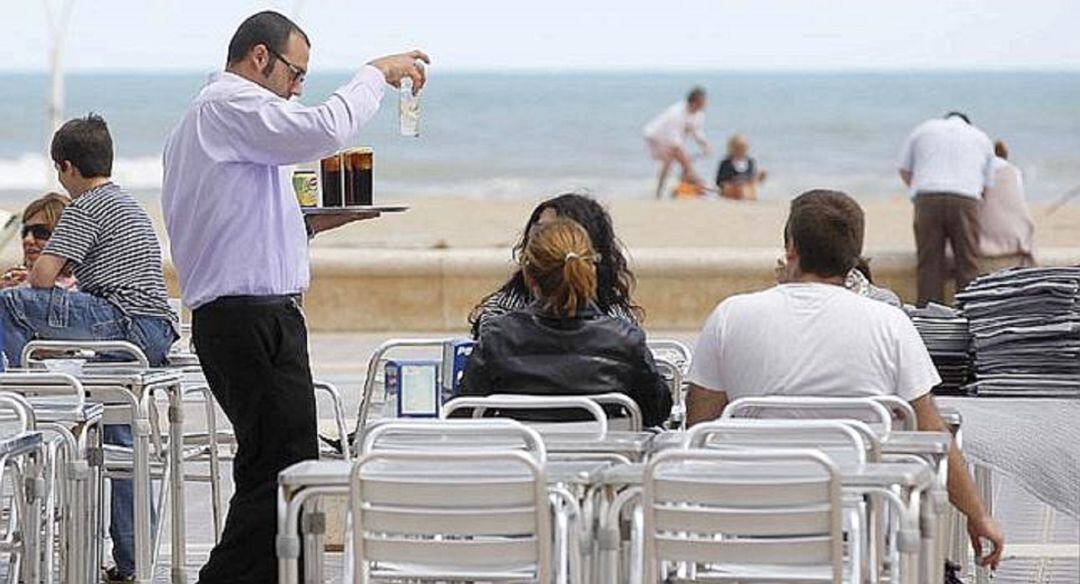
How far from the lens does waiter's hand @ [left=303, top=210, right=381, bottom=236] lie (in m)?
7.20

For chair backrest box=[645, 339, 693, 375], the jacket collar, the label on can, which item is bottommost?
chair backrest box=[645, 339, 693, 375]

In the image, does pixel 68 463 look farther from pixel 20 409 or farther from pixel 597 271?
pixel 597 271

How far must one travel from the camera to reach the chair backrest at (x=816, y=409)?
5.68 m

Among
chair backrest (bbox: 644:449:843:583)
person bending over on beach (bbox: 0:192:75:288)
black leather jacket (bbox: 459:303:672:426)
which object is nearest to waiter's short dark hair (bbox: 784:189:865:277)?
black leather jacket (bbox: 459:303:672:426)

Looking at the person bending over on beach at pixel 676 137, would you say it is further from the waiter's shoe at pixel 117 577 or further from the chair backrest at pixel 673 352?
the waiter's shoe at pixel 117 577

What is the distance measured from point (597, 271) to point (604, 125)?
59905 mm

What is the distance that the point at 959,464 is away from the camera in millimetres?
5898

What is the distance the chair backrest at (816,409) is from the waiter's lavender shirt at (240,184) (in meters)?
1.35

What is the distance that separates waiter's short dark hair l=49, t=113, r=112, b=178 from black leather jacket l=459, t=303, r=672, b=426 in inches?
83.4

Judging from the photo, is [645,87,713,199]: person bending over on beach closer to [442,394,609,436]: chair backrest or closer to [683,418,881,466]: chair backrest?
[442,394,609,436]: chair backrest

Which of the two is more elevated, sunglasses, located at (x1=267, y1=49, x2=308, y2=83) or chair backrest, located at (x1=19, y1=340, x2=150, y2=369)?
sunglasses, located at (x1=267, y1=49, x2=308, y2=83)

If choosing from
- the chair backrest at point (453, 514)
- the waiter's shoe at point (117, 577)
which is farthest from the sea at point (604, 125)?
the chair backrest at point (453, 514)

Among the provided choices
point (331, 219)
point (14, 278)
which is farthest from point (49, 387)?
point (14, 278)

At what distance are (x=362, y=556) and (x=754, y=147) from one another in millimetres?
56201
